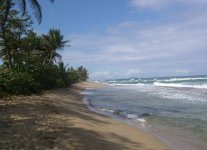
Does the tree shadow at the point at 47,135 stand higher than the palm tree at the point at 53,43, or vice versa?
the palm tree at the point at 53,43

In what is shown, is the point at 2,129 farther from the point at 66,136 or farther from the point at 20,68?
the point at 20,68

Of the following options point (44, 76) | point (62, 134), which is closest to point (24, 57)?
point (44, 76)

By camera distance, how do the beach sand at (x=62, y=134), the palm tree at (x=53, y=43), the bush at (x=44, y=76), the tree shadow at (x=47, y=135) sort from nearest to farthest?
the tree shadow at (x=47, y=135) → the beach sand at (x=62, y=134) → the bush at (x=44, y=76) → the palm tree at (x=53, y=43)

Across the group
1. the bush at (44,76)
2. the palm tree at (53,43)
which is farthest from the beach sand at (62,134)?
the palm tree at (53,43)

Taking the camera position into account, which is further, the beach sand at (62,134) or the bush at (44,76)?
the bush at (44,76)

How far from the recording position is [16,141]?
8609 millimetres

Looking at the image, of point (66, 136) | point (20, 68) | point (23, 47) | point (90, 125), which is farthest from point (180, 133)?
point (23, 47)

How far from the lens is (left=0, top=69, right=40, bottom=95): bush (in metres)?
21.0

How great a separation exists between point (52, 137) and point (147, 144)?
2739 mm

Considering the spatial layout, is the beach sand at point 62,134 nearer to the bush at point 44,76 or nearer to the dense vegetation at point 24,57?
the dense vegetation at point 24,57

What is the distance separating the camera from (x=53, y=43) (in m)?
45.3

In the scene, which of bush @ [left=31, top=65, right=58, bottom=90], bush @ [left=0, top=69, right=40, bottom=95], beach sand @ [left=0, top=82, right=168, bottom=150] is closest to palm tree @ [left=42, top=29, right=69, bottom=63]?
bush @ [left=31, top=65, right=58, bottom=90]

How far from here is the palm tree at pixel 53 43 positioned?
45.3m

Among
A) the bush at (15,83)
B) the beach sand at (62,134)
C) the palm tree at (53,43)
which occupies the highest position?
the palm tree at (53,43)
